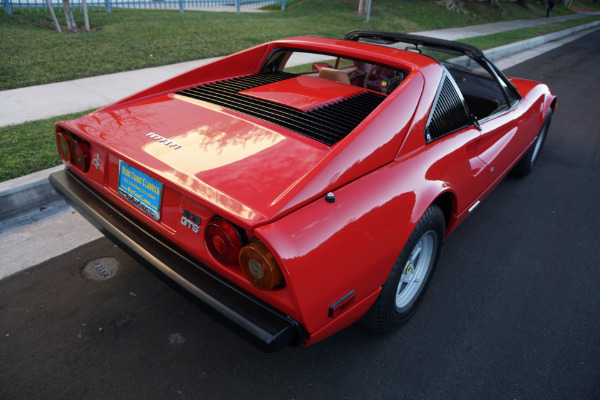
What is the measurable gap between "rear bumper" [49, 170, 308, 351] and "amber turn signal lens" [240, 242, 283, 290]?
12 centimetres

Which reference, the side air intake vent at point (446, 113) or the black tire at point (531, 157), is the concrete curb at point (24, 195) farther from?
the black tire at point (531, 157)

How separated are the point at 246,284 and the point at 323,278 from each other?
326mm

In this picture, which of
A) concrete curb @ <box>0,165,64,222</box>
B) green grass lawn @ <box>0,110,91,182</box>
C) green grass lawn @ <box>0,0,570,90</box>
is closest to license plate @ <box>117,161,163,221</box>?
concrete curb @ <box>0,165,64,222</box>

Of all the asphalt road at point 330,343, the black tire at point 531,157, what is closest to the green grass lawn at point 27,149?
the asphalt road at point 330,343

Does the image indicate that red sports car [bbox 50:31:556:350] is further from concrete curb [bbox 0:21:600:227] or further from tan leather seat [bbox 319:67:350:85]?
concrete curb [bbox 0:21:600:227]

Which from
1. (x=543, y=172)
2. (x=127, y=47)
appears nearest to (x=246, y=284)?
(x=543, y=172)

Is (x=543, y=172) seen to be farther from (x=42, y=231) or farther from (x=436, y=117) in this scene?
(x=42, y=231)

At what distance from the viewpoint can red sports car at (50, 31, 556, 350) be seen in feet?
5.57

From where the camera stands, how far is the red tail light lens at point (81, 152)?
2.39 m

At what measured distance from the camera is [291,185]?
1.79 meters

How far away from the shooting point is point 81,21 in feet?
31.7

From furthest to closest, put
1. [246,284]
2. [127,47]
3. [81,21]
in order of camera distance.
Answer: [81,21], [127,47], [246,284]

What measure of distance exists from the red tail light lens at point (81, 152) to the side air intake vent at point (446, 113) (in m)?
1.85

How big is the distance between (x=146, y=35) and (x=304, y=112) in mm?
7703
